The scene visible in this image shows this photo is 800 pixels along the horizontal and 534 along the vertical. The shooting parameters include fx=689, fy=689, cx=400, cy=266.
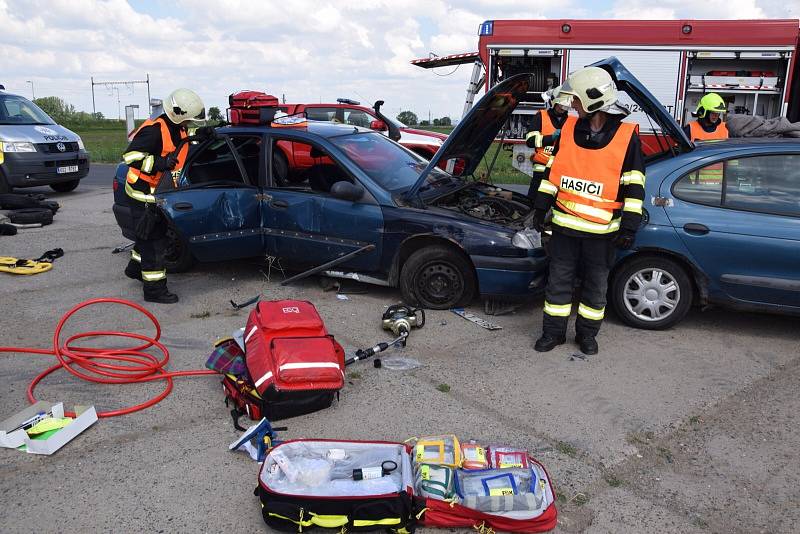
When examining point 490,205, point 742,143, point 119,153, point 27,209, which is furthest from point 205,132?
point 119,153

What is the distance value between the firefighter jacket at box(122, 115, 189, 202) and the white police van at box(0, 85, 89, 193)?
21.1 ft

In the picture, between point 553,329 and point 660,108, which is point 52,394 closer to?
point 553,329

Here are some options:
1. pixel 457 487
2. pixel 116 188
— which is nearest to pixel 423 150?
pixel 116 188

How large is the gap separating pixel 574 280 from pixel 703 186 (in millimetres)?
1214

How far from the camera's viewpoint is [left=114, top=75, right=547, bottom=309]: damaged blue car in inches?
215

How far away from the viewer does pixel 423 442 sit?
3420mm

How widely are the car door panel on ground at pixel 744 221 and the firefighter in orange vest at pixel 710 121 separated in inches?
89.6

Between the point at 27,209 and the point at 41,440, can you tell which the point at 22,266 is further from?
the point at 41,440

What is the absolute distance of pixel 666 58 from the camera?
10.8m

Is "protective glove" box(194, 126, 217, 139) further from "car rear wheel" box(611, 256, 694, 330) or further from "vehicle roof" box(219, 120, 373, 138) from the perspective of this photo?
"car rear wheel" box(611, 256, 694, 330)

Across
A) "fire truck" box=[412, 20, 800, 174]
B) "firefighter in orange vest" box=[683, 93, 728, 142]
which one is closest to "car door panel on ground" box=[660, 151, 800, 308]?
"firefighter in orange vest" box=[683, 93, 728, 142]

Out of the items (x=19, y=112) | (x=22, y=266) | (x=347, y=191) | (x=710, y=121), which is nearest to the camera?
(x=347, y=191)

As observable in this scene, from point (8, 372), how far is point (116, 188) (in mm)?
2880

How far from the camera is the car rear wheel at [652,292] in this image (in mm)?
5156
